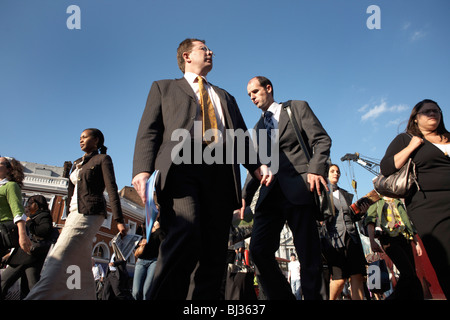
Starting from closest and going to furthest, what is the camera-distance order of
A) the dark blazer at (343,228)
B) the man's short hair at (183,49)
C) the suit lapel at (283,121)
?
1. the man's short hair at (183,49)
2. the suit lapel at (283,121)
3. the dark blazer at (343,228)

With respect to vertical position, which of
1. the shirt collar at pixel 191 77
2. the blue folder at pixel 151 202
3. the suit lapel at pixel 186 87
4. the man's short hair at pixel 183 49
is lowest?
the blue folder at pixel 151 202

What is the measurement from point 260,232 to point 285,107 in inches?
55.5

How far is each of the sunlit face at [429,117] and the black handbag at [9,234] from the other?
4727mm

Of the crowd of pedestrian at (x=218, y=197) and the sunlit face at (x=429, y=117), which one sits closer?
the crowd of pedestrian at (x=218, y=197)

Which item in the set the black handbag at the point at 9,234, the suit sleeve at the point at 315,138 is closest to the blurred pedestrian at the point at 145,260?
the black handbag at the point at 9,234

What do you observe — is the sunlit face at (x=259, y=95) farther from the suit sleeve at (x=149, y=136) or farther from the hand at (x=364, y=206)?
the hand at (x=364, y=206)

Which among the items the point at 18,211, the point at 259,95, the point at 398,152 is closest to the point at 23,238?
the point at 18,211

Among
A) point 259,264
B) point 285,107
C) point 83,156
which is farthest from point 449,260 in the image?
point 83,156

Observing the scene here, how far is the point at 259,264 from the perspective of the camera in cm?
288

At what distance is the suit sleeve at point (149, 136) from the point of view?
78.3 inches

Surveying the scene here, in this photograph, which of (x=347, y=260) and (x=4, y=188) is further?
(x=347, y=260)

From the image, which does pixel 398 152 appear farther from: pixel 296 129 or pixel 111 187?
pixel 111 187

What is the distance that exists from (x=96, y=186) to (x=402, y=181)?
10.6 feet
